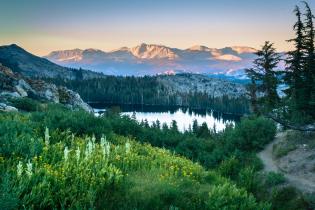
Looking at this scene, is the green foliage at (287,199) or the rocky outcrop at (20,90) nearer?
the green foliage at (287,199)

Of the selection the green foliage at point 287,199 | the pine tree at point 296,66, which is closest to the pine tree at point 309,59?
the pine tree at point 296,66

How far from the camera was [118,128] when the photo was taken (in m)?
21.8

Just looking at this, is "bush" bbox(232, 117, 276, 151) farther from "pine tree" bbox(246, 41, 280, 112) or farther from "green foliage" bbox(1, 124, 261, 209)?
"green foliage" bbox(1, 124, 261, 209)

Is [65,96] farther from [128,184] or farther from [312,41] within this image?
[128,184]

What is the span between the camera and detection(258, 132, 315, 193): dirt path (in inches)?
901

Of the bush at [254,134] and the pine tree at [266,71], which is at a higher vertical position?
the pine tree at [266,71]

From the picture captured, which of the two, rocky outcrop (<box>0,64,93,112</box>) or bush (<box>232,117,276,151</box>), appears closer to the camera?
rocky outcrop (<box>0,64,93,112</box>)

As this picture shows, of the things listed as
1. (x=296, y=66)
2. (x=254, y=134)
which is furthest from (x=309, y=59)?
(x=254, y=134)

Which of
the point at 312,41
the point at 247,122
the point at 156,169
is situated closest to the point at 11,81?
the point at 247,122

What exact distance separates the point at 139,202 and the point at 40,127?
6.94m

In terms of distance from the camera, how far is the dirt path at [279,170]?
22891 mm

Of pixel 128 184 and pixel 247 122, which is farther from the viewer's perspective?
pixel 247 122

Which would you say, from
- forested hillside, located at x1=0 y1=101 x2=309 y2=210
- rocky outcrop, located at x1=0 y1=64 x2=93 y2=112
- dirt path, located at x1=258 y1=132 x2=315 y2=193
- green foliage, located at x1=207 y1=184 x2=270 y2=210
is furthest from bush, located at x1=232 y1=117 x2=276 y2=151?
green foliage, located at x1=207 y1=184 x2=270 y2=210

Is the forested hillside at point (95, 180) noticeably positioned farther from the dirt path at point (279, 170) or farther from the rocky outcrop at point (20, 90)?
the rocky outcrop at point (20, 90)
